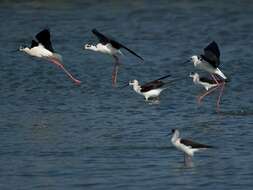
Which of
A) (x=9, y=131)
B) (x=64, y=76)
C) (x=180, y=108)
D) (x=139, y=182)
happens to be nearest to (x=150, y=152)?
(x=139, y=182)

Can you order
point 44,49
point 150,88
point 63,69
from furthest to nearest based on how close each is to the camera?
1. point 63,69
2. point 44,49
3. point 150,88

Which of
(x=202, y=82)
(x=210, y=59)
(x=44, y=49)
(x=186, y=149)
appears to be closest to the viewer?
(x=186, y=149)

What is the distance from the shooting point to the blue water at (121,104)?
10914 millimetres

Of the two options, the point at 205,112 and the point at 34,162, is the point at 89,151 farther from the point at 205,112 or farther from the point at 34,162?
the point at 205,112

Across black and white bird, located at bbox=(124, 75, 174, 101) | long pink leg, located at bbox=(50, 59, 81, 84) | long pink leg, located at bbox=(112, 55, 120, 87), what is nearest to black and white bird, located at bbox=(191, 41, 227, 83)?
black and white bird, located at bbox=(124, 75, 174, 101)

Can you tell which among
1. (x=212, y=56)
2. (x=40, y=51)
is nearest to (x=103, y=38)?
(x=40, y=51)

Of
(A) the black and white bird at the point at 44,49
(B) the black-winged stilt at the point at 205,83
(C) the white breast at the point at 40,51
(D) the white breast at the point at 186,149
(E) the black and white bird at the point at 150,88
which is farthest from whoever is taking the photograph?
(C) the white breast at the point at 40,51

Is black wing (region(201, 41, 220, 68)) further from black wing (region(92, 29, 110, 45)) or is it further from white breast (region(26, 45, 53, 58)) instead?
white breast (region(26, 45, 53, 58))

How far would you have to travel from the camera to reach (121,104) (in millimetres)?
15977

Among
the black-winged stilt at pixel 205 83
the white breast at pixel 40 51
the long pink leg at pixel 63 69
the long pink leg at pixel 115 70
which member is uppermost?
the white breast at pixel 40 51

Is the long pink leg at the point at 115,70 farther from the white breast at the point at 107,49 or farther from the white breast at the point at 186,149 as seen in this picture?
the white breast at the point at 186,149

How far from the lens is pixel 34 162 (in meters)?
11.6

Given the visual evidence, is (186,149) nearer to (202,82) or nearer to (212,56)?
(212,56)

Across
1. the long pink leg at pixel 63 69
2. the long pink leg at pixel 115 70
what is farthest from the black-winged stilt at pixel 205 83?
the long pink leg at pixel 63 69
